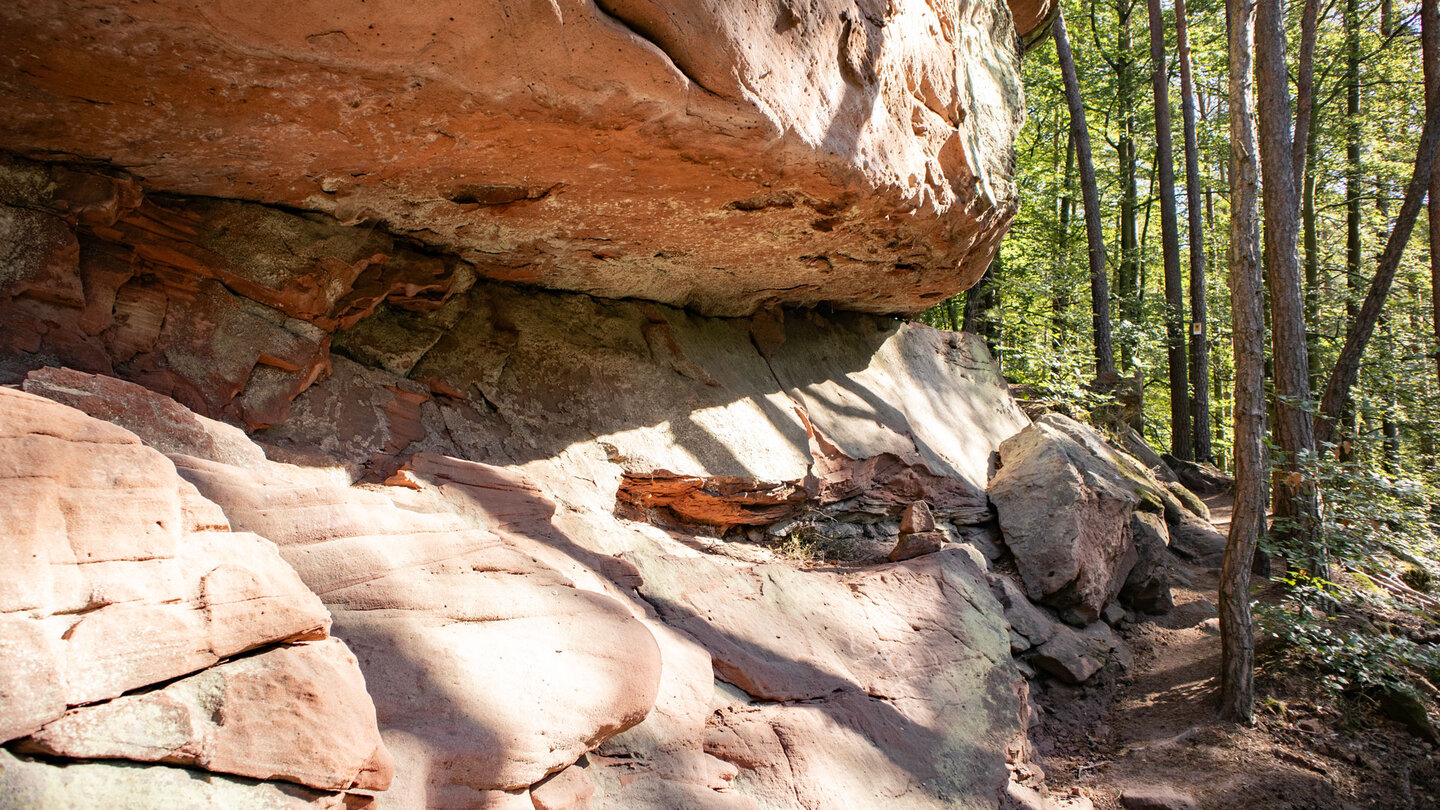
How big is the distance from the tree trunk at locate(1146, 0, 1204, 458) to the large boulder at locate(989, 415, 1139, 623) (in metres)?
6.71

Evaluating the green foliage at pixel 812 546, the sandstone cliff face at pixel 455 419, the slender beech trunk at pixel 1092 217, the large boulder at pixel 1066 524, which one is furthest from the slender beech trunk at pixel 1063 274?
the green foliage at pixel 812 546

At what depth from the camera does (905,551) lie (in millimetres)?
5840

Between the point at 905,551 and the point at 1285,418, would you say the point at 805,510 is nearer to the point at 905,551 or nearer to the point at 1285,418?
the point at 905,551

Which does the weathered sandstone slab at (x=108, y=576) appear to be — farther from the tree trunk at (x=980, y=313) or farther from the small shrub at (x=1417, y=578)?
Result: the tree trunk at (x=980, y=313)

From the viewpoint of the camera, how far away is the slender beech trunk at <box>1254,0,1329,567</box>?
6.96 m

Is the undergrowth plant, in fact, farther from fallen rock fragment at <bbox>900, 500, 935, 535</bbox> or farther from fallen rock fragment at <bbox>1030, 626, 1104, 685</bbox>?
fallen rock fragment at <bbox>900, 500, 935, 535</bbox>

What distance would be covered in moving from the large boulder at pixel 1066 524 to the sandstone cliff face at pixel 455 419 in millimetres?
746

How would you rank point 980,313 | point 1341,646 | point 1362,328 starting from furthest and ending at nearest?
point 980,313, point 1362,328, point 1341,646

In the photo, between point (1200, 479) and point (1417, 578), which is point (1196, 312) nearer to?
point (1200, 479)

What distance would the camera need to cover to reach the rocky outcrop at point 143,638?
188 cm

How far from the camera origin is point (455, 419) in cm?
479

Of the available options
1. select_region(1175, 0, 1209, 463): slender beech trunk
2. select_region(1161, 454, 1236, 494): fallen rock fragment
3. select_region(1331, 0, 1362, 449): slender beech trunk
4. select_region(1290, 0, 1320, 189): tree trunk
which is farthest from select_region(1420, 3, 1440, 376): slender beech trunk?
select_region(1175, 0, 1209, 463): slender beech trunk

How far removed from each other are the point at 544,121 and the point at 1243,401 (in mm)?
5291

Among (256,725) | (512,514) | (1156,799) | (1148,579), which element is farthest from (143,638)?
(1148,579)
